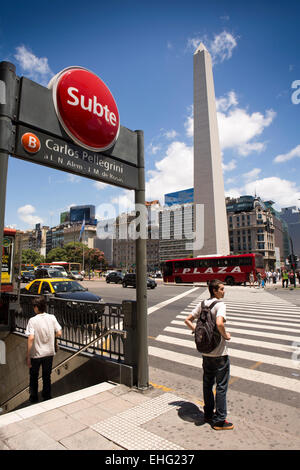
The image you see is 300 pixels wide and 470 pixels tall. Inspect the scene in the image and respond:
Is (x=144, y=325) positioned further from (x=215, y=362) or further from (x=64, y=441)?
(x=64, y=441)

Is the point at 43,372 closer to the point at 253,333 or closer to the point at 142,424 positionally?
the point at 142,424

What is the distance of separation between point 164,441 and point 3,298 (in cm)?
733

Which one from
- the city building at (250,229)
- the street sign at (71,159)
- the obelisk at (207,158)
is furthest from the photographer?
the city building at (250,229)

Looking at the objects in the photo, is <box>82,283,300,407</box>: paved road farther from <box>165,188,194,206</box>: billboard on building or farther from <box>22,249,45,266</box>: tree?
<box>22,249,45,266</box>: tree

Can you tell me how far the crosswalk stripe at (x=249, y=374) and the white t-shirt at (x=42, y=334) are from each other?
292 centimetres

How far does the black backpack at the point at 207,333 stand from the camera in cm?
332

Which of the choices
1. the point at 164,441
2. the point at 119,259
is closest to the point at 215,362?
the point at 164,441

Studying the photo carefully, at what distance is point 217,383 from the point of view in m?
3.42

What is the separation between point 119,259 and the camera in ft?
458

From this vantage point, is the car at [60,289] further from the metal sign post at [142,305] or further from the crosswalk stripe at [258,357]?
the metal sign post at [142,305]

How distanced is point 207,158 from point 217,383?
1461 inches

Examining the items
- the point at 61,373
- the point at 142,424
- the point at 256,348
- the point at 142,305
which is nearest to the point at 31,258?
the point at 61,373

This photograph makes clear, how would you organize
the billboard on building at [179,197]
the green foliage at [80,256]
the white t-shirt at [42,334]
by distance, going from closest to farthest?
the white t-shirt at [42,334]
the green foliage at [80,256]
the billboard on building at [179,197]

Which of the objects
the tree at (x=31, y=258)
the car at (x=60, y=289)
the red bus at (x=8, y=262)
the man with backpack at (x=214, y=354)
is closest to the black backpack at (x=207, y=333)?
the man with backpack at (x=214, y=354)
